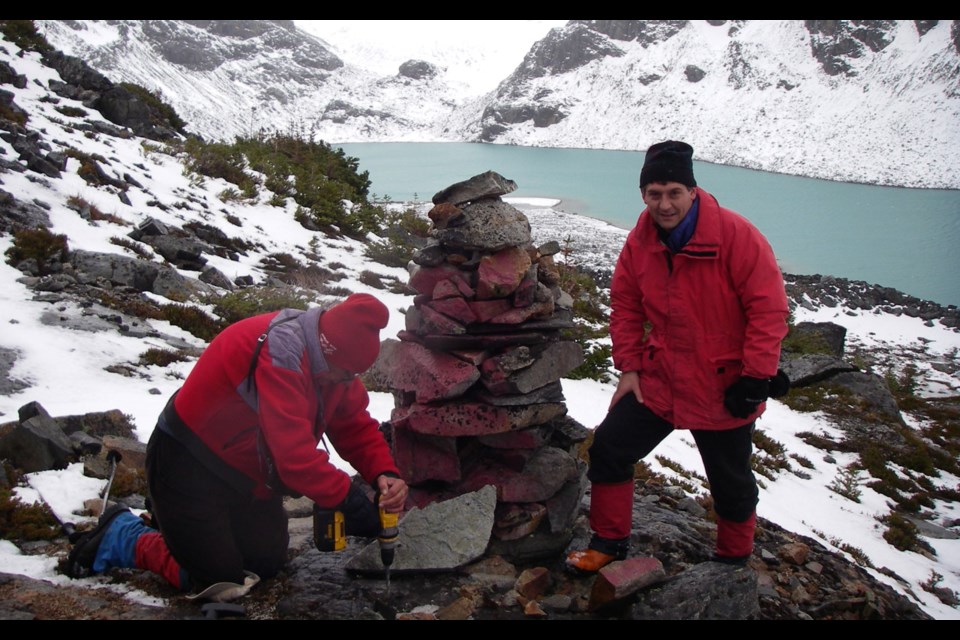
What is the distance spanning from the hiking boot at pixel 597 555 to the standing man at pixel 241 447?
133cm

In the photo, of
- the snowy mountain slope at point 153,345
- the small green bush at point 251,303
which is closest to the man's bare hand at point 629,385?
the snowy mountain slope at point 153,345

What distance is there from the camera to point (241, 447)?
3326 mm

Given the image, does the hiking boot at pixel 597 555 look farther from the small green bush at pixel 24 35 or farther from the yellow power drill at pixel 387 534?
the small green bush at pixel 24 35

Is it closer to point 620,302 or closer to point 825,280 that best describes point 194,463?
point 620,302

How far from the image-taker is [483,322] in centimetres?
448

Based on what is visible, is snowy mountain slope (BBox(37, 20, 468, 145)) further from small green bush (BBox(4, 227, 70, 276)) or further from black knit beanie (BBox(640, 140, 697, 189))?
black knit beanie (BBox(640, 140, 697, 189))

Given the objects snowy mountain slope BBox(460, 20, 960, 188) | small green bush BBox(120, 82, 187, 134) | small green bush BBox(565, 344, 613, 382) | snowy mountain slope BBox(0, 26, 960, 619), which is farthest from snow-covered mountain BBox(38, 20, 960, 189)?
small green bush BBox(565, 344, 613, 382)

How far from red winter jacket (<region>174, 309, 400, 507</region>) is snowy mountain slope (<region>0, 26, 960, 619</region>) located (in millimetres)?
1450

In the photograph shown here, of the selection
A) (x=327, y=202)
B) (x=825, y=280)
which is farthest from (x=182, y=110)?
(x=825, y=280)

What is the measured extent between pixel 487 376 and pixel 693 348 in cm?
150

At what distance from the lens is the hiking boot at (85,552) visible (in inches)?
137

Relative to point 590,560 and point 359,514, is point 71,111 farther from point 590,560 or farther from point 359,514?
point 590,560

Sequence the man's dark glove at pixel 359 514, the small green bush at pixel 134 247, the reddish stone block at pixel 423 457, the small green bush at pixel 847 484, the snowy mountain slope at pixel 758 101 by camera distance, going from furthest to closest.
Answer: the snowy mountain slope at pixel 758 101 < the small green bush at pixel 134 247 < the small green bush at pixel 847 484 < the reddish stone block at pixel 423 457 < the man's dark glove at pixel 359 514

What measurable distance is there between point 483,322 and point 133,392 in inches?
161
